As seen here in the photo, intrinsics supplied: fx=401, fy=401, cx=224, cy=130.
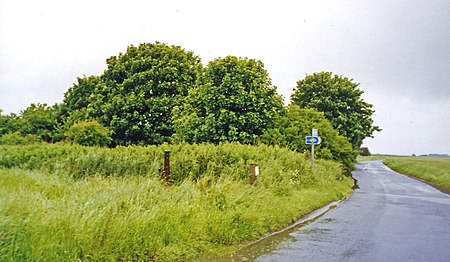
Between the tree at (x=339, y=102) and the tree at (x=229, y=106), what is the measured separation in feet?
51.2

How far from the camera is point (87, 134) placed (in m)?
28.1

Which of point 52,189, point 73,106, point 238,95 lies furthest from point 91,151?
point 73,106

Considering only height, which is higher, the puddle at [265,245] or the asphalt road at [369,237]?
the asphalt road at [369,237]

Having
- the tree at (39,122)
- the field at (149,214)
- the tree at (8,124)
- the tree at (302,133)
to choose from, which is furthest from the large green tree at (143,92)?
the field at (149,214)

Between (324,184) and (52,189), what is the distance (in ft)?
42.8

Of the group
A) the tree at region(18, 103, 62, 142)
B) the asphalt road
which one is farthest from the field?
the tree at region(18, 103, 62, 142)

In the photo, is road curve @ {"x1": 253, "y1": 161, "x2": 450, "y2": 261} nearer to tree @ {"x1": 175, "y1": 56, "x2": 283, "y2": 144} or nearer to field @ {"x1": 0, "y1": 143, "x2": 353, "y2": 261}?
field @ {"x1": 0, "y1": 143, "x2": 353, "y2": 261}

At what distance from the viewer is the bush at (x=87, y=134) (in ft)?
91.4

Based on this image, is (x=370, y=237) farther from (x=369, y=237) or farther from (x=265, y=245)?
(x=265, y=245)

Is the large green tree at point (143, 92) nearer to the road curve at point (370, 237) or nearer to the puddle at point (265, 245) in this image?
the road curve at point (370, 237)

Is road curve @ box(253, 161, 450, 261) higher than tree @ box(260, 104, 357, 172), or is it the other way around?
tree @ box(260, 104, 357, 172)

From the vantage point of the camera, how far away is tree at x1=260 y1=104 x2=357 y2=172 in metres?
25.2

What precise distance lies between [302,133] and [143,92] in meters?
14.1

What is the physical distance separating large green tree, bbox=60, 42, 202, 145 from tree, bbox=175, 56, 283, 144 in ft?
18.6
